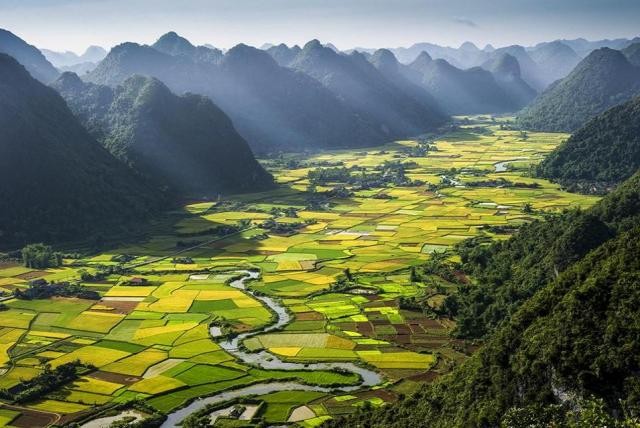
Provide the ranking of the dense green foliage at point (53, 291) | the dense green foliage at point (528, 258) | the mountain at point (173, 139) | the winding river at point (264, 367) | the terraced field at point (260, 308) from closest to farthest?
the winding river at point (264, 367) → the terraced field at point (260, 308) → the dense green foliage at point (528, 258) → the dense green foliage at point (53, 291) → the mountain at point (173, 139)

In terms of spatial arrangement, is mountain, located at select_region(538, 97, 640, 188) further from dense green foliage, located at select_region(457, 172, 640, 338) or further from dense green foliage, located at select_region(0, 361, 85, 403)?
dense green foliage, located at select_region(0, 361, 85, 403)

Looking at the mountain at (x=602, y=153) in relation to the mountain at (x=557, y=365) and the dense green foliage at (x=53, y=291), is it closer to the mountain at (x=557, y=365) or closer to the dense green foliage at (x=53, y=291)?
the dense green foliage at (x=53, y=291)

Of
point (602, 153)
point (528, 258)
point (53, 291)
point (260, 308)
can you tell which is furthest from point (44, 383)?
point (602, 153)

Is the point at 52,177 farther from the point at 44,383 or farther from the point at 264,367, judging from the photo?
the point at 264,367

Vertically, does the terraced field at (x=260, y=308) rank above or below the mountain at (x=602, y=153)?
below

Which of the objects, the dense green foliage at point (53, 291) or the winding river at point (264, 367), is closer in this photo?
the winding river at point (264, 367)

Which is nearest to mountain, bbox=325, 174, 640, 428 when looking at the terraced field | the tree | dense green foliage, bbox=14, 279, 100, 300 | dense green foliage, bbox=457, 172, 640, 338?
the terraced field

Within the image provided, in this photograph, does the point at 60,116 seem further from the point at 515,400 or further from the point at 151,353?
the point at 515,400

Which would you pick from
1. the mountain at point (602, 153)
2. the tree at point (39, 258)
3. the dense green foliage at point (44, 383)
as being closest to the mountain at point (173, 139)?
the tree at point (39, 258)
